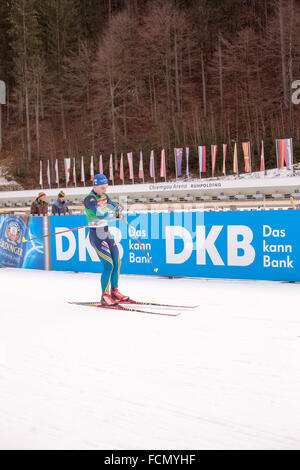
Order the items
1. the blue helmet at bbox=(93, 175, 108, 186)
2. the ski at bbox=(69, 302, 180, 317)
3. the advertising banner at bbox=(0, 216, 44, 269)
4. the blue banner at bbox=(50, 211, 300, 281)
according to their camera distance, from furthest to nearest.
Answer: the advertising banner at bbox=(0, 216, 44, 269) → the blue banner at bbox=(50, 211, 300, 281) → the blue helmet at bbox=(93, 175, 108, 186) → the ski at bbox=(69, 302, 180, 317)

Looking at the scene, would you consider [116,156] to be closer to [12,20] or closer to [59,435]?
[12,20]

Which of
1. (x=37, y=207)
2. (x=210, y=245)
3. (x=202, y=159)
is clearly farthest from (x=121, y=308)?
(x=202, y=159)

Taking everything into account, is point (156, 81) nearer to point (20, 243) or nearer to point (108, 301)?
point (20, 243)

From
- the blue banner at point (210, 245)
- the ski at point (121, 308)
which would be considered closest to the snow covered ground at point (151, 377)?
the ski at point (121, 308)

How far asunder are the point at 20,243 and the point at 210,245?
18.1 ft

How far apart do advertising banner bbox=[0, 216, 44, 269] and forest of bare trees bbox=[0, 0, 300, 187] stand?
28.7 metres

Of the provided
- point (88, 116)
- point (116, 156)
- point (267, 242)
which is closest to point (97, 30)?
point (88, 116)

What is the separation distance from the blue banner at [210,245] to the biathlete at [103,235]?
215 centimetres

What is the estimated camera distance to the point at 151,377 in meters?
4.05

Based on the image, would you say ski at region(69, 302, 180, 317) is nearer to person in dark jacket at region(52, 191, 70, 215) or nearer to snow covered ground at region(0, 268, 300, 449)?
snow covered ground at region(0, 268, 300, 449)

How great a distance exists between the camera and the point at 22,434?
295 centimetres

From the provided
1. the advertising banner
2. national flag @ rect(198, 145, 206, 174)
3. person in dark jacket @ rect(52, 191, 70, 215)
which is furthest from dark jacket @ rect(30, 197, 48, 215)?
national flag @ rect(198, 145, 206, 174)

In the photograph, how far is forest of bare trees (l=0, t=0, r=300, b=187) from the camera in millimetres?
47375

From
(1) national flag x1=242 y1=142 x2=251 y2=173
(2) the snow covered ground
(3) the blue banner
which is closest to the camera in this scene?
(2) the snow covered ground
